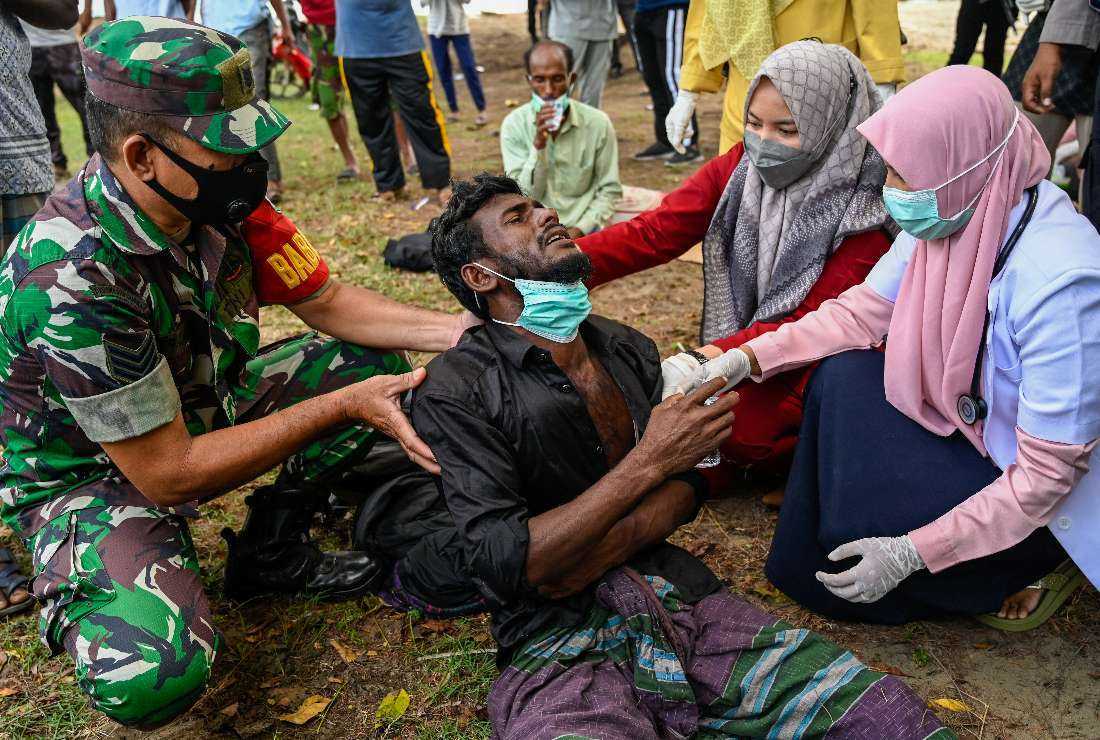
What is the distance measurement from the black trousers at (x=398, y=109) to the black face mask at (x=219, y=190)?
15.1 ft

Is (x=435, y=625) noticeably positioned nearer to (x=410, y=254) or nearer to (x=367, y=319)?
(x=367, y=319)

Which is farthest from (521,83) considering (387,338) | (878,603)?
(878,603)

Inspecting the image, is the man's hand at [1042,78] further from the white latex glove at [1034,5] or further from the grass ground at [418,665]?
the grass ground at [418,665]

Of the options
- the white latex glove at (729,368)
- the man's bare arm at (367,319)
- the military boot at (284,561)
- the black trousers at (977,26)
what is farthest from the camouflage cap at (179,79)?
the black trousers at (977,26)

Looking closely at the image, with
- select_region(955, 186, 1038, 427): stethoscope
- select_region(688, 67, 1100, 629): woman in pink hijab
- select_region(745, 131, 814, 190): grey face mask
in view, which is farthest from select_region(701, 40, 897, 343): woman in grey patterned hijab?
select_region(955, 186, 1038, 427): stethoscope

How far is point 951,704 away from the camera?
103 inches

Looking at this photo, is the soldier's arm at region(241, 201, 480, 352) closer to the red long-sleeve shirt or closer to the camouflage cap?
the camouflage cap

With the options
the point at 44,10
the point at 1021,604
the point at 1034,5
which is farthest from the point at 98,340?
the point at 1034,5

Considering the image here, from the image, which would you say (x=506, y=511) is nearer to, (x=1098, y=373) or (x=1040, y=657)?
(x=1098, y=373)

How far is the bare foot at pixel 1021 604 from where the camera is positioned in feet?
9.37

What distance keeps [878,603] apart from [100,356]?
2.39 m

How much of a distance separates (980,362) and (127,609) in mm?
2514

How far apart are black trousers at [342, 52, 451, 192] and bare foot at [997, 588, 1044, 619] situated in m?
5.49

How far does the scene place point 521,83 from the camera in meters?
13.6
